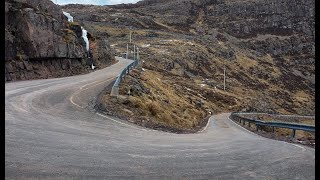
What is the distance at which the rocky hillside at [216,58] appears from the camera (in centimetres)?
3697

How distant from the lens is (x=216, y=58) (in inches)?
3760

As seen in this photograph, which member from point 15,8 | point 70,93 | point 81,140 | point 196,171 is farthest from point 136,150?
point 70,93

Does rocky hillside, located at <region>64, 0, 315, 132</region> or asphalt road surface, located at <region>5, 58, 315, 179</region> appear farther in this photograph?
rocky hillside, located at <region>64, 0, 315, 132</region>

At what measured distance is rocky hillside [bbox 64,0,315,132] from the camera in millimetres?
36969


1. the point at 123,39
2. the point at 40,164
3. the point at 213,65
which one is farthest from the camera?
the point at 123,39

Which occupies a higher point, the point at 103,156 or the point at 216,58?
the point at 216,58

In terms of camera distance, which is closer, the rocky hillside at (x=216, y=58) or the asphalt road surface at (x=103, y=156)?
the asphalt road surface at (x=103, y=156)

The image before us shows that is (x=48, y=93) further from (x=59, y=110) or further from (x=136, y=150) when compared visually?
(x=136, y=150)

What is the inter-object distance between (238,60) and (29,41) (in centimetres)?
9918

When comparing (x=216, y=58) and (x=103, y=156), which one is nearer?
(x=103, y=156)
